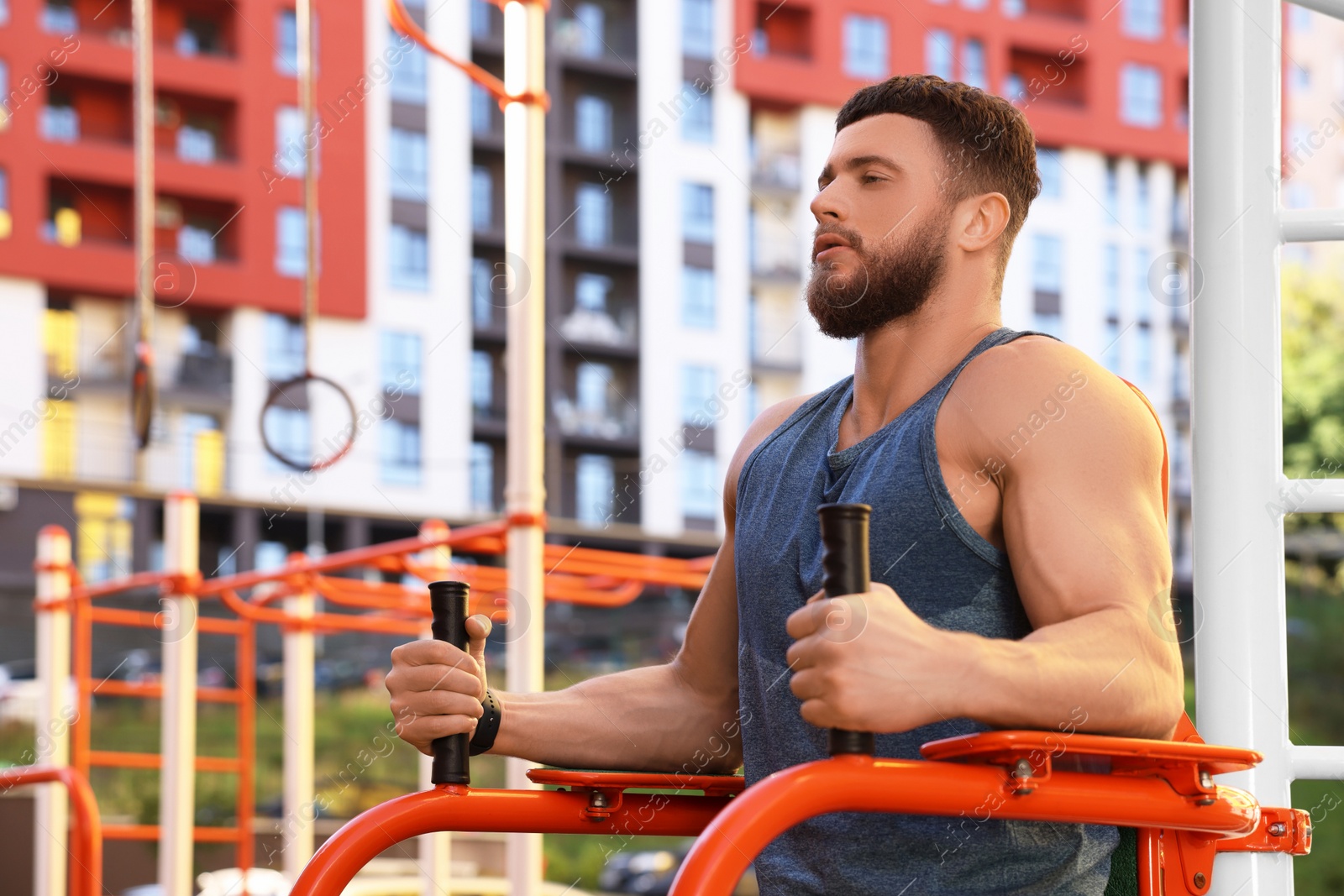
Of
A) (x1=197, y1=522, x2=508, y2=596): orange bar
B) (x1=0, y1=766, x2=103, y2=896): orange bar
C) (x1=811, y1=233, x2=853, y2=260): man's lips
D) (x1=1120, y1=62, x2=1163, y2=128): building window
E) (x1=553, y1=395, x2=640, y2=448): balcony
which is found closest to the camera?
(x1=811, y1=233, x2=853, y2=260): man's lips

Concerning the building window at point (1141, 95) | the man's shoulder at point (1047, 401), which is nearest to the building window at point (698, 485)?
the building window at point (1141, 95)

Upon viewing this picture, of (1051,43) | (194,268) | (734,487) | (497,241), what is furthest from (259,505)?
(734,487)

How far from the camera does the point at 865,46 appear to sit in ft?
86.8

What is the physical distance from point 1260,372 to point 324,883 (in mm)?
1032

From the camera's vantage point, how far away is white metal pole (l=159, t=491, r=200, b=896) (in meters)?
4.94

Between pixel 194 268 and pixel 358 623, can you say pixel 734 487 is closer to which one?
pixel 358 623

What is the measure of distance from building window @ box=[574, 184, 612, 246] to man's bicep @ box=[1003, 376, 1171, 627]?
24739 millimetres

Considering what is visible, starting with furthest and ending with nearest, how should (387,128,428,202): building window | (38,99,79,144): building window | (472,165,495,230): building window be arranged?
(472,165,495,230): building window < (387,128,428,202): building window < (38,99,79,144): building window

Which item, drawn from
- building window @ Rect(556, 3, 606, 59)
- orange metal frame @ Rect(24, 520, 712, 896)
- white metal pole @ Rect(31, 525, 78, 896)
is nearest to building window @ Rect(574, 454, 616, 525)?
building window @ Rect(556, 3, 606, 59)

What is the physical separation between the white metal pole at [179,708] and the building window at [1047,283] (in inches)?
916

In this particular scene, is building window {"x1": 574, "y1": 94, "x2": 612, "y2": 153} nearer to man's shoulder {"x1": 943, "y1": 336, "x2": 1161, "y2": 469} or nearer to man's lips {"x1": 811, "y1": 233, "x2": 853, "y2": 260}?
man's lips {"x1": 811, "y1": 233, "x2": 853, "y2": 260}

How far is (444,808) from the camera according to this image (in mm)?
1431

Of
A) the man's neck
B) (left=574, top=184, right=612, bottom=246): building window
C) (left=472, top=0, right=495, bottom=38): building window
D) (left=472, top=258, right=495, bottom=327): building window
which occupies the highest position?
(left=472, top=0, right=495, bottom=38): building window

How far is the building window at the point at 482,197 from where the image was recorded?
2577cm
